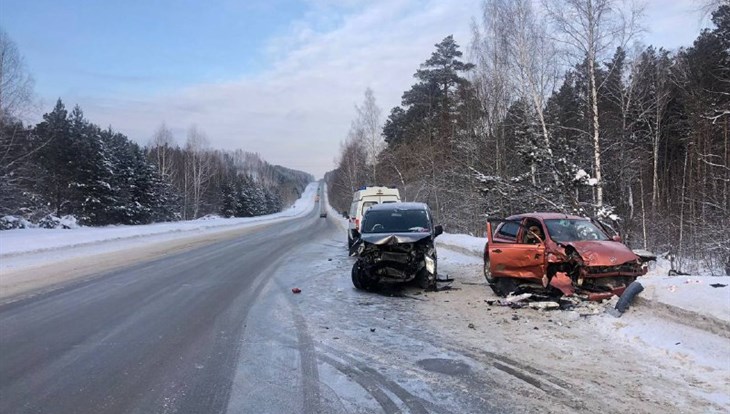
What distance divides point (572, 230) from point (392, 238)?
346cm

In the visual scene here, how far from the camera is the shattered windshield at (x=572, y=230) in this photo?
381 inches

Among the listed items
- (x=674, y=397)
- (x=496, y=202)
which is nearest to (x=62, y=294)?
(x=674, y=397)

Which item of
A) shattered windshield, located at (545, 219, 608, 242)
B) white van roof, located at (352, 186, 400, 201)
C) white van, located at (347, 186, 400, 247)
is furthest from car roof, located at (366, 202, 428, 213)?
white van roof, located at (352, 186, 400, 201)

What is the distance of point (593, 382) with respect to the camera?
521cm

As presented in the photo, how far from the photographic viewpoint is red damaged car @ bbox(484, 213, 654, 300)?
8617 mm

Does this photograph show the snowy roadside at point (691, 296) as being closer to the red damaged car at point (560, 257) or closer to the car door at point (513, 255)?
the red damaged car at point (560, 257)

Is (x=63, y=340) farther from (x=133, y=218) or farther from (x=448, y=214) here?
(x=133, y=218)

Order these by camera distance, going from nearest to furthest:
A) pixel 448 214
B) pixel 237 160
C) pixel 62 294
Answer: pixel 62 294, pixel 448 214, pixel 237 160

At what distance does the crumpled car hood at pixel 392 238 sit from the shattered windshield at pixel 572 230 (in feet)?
8.45

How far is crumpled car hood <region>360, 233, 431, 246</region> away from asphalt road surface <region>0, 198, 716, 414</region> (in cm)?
108

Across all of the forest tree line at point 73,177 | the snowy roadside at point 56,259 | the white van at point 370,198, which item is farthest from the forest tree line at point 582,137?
the forest tree line at point 73,177

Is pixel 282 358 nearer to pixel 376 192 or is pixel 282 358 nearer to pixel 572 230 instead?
pixel 572 230

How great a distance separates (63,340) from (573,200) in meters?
14.5

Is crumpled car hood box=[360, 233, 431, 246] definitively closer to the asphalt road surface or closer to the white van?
the asphalt road surface
